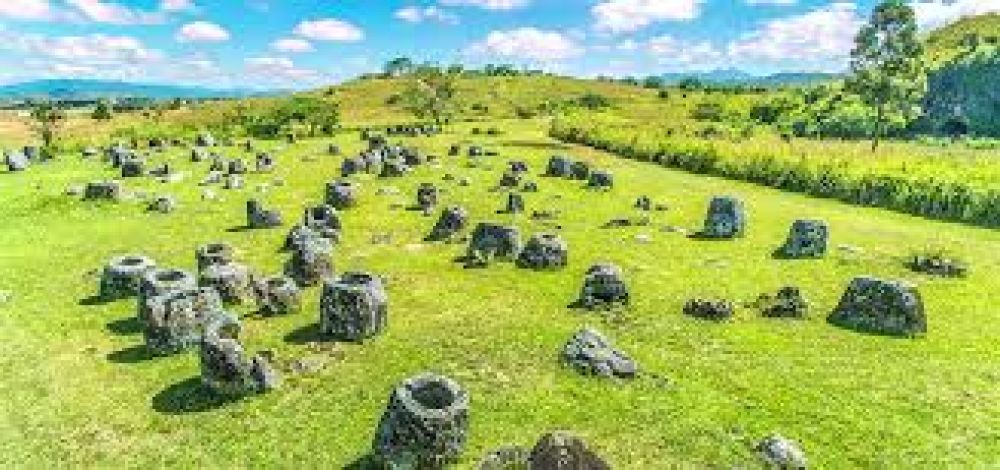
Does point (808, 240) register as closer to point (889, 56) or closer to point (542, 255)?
point (542, 255)

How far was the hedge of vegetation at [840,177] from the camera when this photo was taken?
54750 millimetres

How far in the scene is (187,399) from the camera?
25297mm

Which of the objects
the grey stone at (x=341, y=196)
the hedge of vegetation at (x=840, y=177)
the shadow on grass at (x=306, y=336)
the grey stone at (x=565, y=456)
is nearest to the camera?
the grey stone at (x=565, y=456)

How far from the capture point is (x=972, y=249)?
45250 millimetres

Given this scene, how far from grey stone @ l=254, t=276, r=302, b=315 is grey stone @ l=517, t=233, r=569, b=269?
10.1 m

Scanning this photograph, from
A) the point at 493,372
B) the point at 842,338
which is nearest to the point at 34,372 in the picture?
the point at 493,372

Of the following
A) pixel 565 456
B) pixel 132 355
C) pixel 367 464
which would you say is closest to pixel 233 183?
pixel 132 355

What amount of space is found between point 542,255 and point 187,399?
1745 centimetres

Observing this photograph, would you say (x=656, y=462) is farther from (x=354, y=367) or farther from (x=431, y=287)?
(x=431, y=287)

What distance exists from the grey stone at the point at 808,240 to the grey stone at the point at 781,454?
21.7 meters

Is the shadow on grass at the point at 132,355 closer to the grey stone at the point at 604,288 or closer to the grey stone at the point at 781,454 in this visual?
the grey stone at the point at 604,288

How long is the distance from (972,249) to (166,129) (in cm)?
11315

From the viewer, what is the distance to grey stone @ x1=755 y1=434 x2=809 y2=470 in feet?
68.2

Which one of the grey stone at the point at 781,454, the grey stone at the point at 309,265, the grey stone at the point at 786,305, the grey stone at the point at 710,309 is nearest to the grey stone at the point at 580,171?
the grey stone at the point at 309,265
